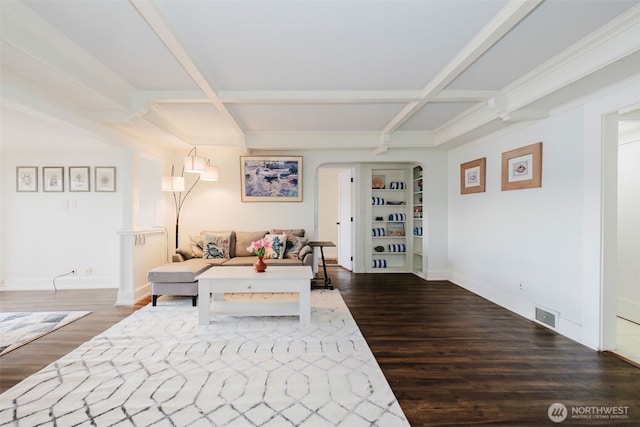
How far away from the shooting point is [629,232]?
341 centimetres

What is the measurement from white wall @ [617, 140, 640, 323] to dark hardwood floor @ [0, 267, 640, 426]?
1.20 metres

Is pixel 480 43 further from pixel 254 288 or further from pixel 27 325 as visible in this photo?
pixel 27 325

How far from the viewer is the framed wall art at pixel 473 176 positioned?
4.32m

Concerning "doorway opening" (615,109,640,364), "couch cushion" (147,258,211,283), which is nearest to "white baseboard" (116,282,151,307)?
"couch cushion" (147,258,211,283)

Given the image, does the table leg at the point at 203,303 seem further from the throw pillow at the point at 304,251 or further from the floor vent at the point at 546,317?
the floor vent at the point at 546,317

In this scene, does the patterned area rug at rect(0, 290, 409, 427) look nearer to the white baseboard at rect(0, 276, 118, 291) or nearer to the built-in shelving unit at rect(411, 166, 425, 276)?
the white baseboard at rect(0, 276, 118, 291)

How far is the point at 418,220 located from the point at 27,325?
5.92 metres

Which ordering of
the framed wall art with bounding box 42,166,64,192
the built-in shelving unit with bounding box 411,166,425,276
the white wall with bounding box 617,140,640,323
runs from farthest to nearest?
the built-in shelving unit with bounding box 411,166,425,276, the framed wall art with bounding box 42,166,64,192, the white wall with bounding box 617,140,640,323

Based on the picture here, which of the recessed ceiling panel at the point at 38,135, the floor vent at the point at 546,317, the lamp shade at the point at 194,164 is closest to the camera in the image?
the floor vent at the point at 546,317

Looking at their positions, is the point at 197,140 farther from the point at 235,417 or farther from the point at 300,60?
the point at 235,417

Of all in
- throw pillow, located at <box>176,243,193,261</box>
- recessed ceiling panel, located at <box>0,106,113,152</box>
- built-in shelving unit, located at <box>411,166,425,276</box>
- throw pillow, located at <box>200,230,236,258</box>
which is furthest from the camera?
built-in shelving unit, located at <box>411,166,425,276</box>

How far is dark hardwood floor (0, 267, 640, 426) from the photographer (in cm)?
185

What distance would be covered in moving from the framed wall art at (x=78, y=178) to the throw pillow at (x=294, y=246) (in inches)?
134

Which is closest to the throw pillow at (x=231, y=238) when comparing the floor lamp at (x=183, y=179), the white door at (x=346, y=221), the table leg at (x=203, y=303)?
the floor lamp at (x=183, y=179)
